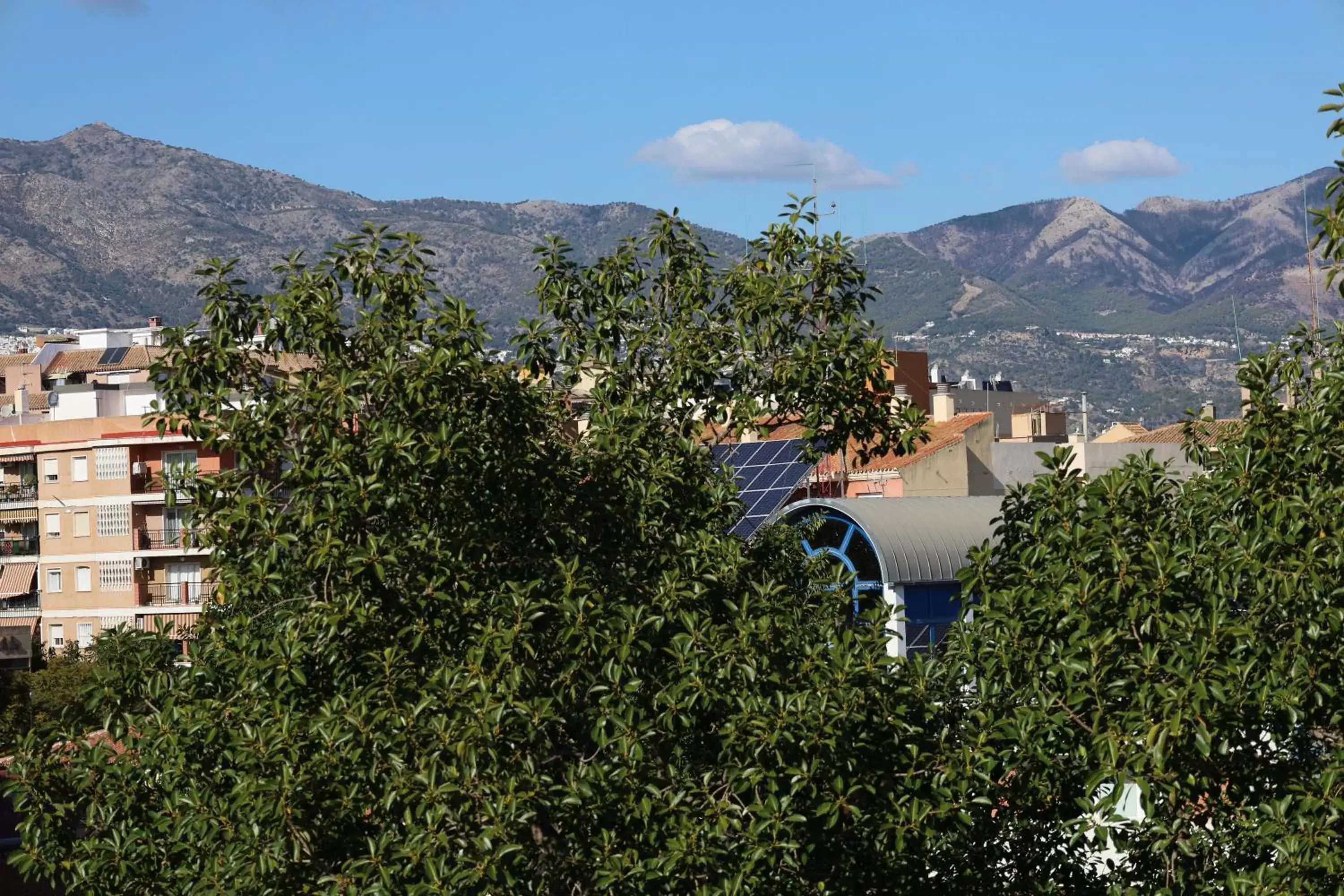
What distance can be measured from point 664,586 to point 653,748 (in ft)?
3.48

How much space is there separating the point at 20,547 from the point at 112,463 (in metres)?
6.91

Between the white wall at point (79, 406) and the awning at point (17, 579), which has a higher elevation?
the white wall at point (79, 406)

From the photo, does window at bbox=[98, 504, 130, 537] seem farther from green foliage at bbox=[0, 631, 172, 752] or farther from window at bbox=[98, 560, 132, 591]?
green foliage at bbox=[0, 631, 172, 752]

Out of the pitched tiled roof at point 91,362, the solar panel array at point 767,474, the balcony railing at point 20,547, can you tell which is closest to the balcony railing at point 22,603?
the balcony railing at point 20,547

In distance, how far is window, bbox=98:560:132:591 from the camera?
71562 millimetres

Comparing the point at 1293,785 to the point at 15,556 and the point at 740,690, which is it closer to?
the point at 740,690

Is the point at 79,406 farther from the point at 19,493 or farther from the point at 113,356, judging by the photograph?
the point at 113,356

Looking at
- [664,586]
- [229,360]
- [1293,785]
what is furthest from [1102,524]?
[229,360]

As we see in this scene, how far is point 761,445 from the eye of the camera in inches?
1901

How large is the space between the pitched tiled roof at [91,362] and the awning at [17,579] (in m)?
24.7

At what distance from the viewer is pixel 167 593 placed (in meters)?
71.8

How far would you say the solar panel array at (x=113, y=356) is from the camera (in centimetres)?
10362

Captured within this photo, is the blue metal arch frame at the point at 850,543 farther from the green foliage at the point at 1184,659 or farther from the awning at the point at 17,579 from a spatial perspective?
the awning at the point at 17,579

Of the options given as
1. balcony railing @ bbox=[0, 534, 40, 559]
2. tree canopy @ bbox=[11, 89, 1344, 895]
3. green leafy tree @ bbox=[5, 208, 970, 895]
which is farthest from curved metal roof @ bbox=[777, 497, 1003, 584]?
balcony railing @ bbox=[0, 534, 40, 559]
